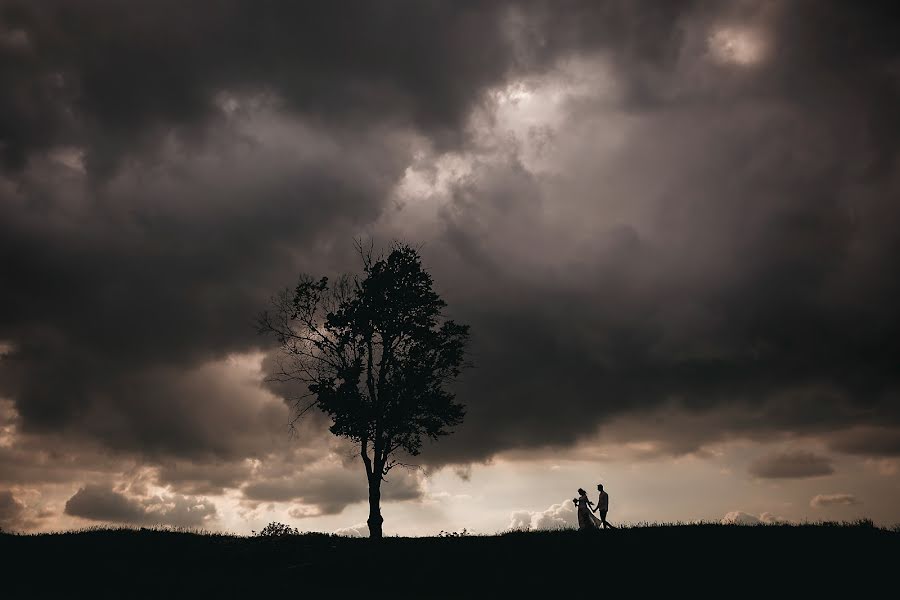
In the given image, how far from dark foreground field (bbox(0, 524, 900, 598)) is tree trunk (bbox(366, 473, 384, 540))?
8138mm

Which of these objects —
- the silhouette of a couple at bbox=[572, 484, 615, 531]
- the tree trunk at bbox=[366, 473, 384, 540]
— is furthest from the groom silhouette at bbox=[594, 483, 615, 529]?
the tree trunk at bbox=[366, 473, 384, 540]

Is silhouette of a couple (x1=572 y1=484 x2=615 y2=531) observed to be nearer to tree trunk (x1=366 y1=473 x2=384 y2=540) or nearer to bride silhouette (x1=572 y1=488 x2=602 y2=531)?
bride silhouette (x1=572 y1=488 x2=602 y2=531)

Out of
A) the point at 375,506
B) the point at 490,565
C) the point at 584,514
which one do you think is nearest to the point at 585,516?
the point at 584,514

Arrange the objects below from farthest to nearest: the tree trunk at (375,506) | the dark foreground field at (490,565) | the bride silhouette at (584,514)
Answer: the tree trunk at (375,506), the bride silhouette at (584,514), the dark foreground field at (490,565)

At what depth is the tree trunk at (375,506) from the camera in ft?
114

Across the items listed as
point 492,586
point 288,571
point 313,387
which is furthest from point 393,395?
point 492,586

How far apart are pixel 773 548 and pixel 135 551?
76.5ft

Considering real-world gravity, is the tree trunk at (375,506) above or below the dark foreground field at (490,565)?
above

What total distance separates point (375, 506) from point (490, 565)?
15397 mm

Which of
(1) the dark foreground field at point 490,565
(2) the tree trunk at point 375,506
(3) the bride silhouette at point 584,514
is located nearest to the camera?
(1) the dark foreground field at point 490,565

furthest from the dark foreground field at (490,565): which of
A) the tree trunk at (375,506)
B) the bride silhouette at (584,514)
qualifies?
the tree trunk at (375,506)

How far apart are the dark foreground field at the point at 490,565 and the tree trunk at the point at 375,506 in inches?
320

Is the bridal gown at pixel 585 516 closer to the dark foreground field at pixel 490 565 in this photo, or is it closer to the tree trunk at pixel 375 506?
the dark foreground field at pixel 490 565

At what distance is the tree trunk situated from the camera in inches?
1368
